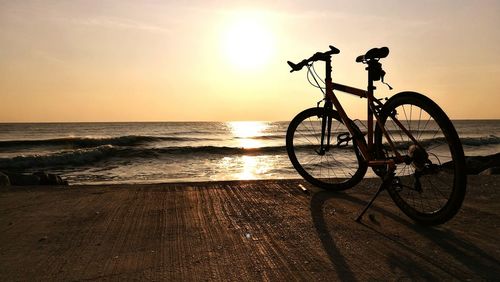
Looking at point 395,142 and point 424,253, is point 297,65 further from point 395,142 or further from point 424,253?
point 424,253

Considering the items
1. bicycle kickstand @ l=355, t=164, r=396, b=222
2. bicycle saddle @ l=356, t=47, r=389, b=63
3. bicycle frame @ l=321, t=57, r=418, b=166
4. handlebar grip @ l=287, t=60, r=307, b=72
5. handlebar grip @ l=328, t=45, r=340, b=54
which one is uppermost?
handlebar grip @ l=328, t=45, r=340, b=54

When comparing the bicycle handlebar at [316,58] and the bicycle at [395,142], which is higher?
the bicycle handlebar at [316,58]

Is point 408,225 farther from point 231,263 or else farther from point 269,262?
point 231,263

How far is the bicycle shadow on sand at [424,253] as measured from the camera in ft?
7.59

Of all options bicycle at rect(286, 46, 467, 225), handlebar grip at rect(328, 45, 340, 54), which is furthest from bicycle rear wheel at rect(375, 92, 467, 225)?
A: handlebar grip at rect(328, 45, 340, 54)

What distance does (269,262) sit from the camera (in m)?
2.51

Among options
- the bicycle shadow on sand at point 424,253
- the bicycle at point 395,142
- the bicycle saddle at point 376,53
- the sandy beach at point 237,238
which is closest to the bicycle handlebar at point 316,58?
the bicycle at point 395,142

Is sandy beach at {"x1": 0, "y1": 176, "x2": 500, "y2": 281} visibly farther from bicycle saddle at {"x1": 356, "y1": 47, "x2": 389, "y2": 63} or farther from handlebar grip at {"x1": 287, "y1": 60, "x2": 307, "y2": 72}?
handlebar grip at {"x1": 287, "y1": 60, "x2": 307, "y2": 72}

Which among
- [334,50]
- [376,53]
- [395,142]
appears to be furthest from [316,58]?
[395,142]

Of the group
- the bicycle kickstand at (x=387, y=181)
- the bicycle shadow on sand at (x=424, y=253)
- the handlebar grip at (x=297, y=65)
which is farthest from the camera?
the handlebar grip at (x=297, y=65)

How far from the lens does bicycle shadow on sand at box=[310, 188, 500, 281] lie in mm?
2314

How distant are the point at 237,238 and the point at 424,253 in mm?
1334

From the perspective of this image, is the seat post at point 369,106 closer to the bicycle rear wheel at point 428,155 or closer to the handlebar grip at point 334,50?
the bicycle rear wheel at point 428,155

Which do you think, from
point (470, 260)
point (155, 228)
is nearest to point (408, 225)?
point (470, 260)
